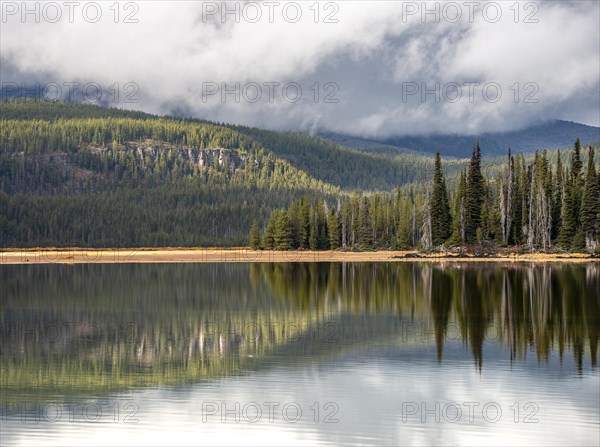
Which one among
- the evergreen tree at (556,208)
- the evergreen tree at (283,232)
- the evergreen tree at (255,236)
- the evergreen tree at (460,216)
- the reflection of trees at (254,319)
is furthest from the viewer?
the evergreen tree at (255,236)

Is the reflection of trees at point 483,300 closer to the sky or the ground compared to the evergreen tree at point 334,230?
closer to the ground

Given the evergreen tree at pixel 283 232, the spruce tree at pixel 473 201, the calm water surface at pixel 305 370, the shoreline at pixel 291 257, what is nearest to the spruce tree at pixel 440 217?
the shoreline at pixel 291 257

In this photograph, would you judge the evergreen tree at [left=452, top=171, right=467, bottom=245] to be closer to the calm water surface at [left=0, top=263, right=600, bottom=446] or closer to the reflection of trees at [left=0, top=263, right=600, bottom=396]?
the reflection of trees at [left=0, top=263, right=600, bottom=396]

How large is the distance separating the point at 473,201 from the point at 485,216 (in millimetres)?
3386

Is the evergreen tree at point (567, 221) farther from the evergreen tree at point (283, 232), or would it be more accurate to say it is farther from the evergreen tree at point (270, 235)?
the evergreen tree at point (270, 235)

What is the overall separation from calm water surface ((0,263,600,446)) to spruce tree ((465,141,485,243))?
74236 mm

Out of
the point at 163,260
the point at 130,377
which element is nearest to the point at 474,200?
the point at 163,260

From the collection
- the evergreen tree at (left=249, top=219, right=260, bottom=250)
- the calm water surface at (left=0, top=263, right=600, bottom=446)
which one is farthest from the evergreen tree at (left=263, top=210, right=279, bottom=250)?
the calm water surface at (left=0, top=263, right=600, bottom=446)

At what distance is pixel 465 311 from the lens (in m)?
56.3

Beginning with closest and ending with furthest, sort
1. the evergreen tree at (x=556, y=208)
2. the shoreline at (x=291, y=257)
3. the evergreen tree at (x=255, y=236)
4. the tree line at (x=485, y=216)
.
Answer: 1. the shoreline at (x=291, y=257)
2. the tree line at (x=485, y=216)
3. the evergreen tree at (x=556, y=208)
4. the evergreen tree at (x=255, y=236)

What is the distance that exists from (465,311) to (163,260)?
111206 millimetres

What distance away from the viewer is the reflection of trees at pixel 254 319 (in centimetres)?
3738

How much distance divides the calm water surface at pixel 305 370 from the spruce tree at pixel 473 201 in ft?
244

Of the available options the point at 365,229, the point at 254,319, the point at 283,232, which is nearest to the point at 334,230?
the point at 365,229
